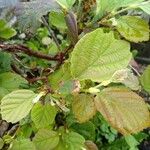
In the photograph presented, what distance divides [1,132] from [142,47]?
209 centimetres

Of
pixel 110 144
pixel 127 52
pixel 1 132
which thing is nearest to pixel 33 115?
pixel 127 52

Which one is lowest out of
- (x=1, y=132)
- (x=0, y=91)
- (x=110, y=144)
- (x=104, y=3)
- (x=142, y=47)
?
(x=142, y=47)

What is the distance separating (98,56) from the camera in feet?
1.75

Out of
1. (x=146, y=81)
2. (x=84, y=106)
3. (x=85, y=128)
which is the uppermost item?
(x=84, y=106)

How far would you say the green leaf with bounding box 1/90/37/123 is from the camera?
0.54 m

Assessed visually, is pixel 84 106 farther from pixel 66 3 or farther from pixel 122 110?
pixel 66 3

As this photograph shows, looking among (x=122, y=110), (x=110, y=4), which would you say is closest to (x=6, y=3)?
(x=110, y=4)

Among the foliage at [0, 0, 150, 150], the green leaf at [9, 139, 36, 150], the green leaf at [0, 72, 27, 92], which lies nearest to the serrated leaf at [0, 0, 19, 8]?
the foliage at [0, 0, 150, 150]

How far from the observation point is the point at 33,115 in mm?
642

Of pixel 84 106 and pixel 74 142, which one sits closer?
pixel 84 106

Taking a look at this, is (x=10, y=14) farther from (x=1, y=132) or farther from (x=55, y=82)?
(x=1, y=132)

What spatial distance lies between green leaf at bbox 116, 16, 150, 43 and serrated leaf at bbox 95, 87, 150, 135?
0.15m

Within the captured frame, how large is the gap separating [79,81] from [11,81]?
0.23 metres

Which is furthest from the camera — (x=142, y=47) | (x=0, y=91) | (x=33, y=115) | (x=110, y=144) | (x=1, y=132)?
(x=142, y=47)
